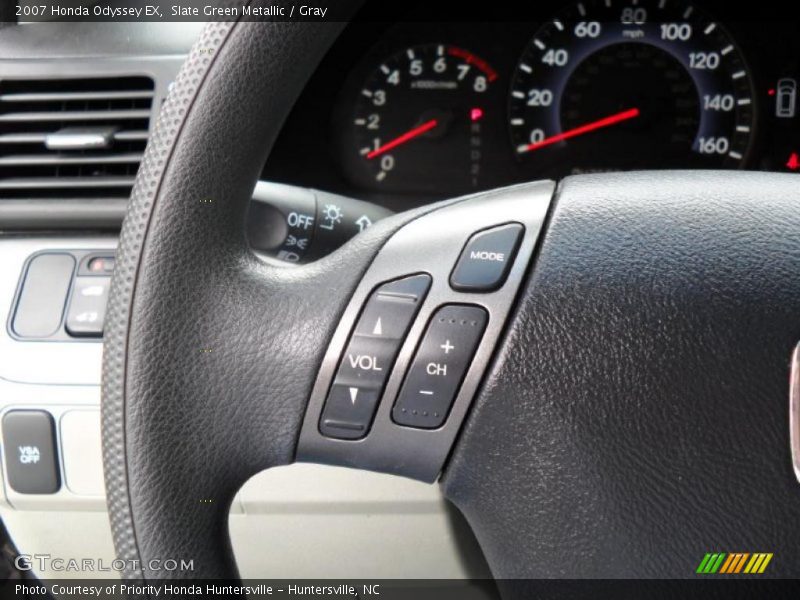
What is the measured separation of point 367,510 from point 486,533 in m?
0.50

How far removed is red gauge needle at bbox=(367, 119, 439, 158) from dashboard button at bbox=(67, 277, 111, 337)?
2.31 feet

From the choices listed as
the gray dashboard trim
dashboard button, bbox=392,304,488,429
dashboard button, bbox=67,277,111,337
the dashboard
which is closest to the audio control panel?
dashboard button, bbox=392,304,488,429

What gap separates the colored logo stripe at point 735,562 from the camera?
665 mm

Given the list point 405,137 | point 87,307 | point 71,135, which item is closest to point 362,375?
point 87,307

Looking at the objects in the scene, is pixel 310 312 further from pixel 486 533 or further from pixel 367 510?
pixel 367 510

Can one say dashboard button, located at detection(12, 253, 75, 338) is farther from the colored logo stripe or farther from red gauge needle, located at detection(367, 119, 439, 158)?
the colored logo stripe

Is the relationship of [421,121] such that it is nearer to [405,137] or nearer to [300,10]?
[405,137]

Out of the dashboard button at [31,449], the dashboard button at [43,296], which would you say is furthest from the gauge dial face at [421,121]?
the dashboard button at [31,449]

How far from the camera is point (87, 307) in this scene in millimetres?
1266

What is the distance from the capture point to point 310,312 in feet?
2.31

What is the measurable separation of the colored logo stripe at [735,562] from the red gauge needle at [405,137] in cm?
129

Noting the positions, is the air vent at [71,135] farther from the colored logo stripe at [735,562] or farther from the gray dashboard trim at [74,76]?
the colored logo stripe at [735,562]

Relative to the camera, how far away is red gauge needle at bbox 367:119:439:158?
6.17 feet

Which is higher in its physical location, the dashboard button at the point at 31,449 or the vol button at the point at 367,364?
the vol button at the point at 367,364
